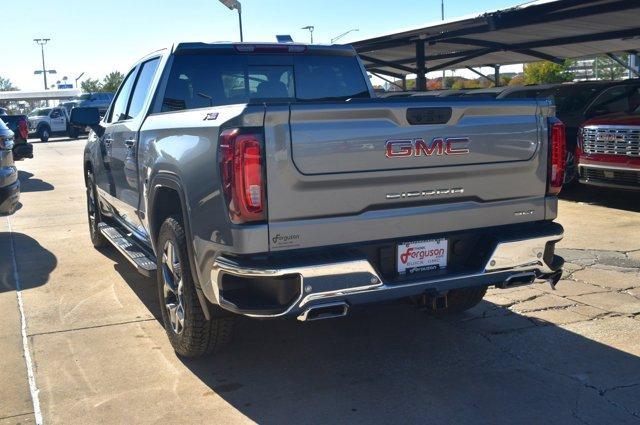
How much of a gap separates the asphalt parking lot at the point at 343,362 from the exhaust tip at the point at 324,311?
0.54 meters

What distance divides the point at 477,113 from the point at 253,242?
151 cm

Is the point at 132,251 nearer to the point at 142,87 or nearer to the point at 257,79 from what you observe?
the point at 142,87

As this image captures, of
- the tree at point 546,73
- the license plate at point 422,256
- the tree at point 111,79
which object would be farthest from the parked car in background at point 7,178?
the tree at point 111,79

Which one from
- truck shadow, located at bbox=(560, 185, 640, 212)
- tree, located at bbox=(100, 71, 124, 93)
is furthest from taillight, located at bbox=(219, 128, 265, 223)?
tree, located at bbox=(100, 71, 124, 93)

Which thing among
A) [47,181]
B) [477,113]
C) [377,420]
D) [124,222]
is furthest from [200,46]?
[47,181]

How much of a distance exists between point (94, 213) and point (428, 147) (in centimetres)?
501

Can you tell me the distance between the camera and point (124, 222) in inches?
246

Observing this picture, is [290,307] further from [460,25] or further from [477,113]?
[460,25]

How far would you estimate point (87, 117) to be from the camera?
6.79 metres

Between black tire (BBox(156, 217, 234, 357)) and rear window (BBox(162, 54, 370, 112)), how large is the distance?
1251 mm

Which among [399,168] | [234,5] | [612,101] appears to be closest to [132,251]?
[399,168]

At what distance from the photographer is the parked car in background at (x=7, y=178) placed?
297 inches

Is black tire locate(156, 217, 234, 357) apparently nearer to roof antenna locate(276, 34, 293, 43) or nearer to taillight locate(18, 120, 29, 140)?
roof antenna locate(276, 34, 293, 43)

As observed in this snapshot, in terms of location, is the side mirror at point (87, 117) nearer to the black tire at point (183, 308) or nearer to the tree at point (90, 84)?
the black tire at point (183, 308)
